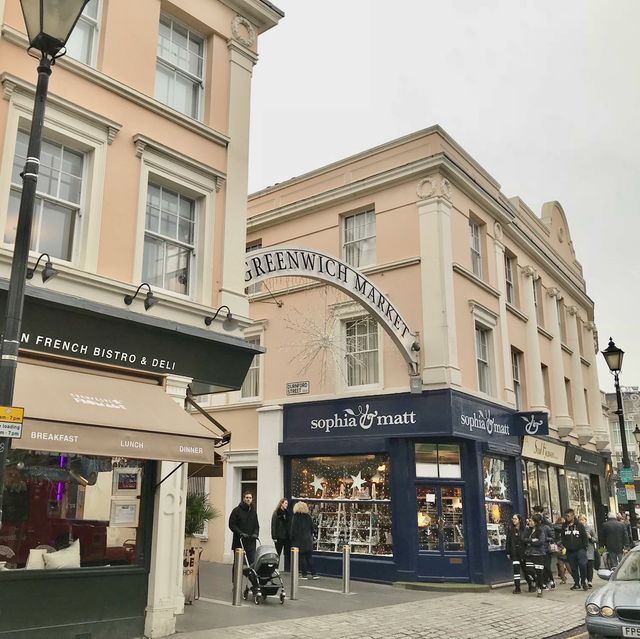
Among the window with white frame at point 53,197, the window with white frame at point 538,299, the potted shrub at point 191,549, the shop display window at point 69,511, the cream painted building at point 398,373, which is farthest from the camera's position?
the window with white frame at point 538,299

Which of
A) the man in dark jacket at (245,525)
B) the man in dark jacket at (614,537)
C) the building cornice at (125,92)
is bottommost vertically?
the man in dark jacket at (614,537)

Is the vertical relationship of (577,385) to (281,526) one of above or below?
above

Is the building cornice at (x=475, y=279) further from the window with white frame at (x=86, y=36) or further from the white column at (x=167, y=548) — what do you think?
the window with white frame at (x=86, y=36)

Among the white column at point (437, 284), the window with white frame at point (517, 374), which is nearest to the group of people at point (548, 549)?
the white column at point (437, 284)

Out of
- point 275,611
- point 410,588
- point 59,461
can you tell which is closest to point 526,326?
point 410,588

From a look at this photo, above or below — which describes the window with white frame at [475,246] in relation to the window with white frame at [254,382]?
above

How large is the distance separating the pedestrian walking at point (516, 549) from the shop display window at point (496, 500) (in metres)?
1.00

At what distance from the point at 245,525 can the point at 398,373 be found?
240 inches

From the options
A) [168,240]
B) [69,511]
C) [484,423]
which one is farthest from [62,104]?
[484,423]

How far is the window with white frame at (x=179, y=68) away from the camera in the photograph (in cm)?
1130

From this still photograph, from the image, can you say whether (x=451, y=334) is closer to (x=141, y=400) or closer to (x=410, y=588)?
(x=410, y=588)

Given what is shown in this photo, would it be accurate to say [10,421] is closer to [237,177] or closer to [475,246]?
[237,177]

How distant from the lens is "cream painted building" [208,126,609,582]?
16219 millimetres

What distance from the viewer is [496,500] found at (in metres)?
17.7
